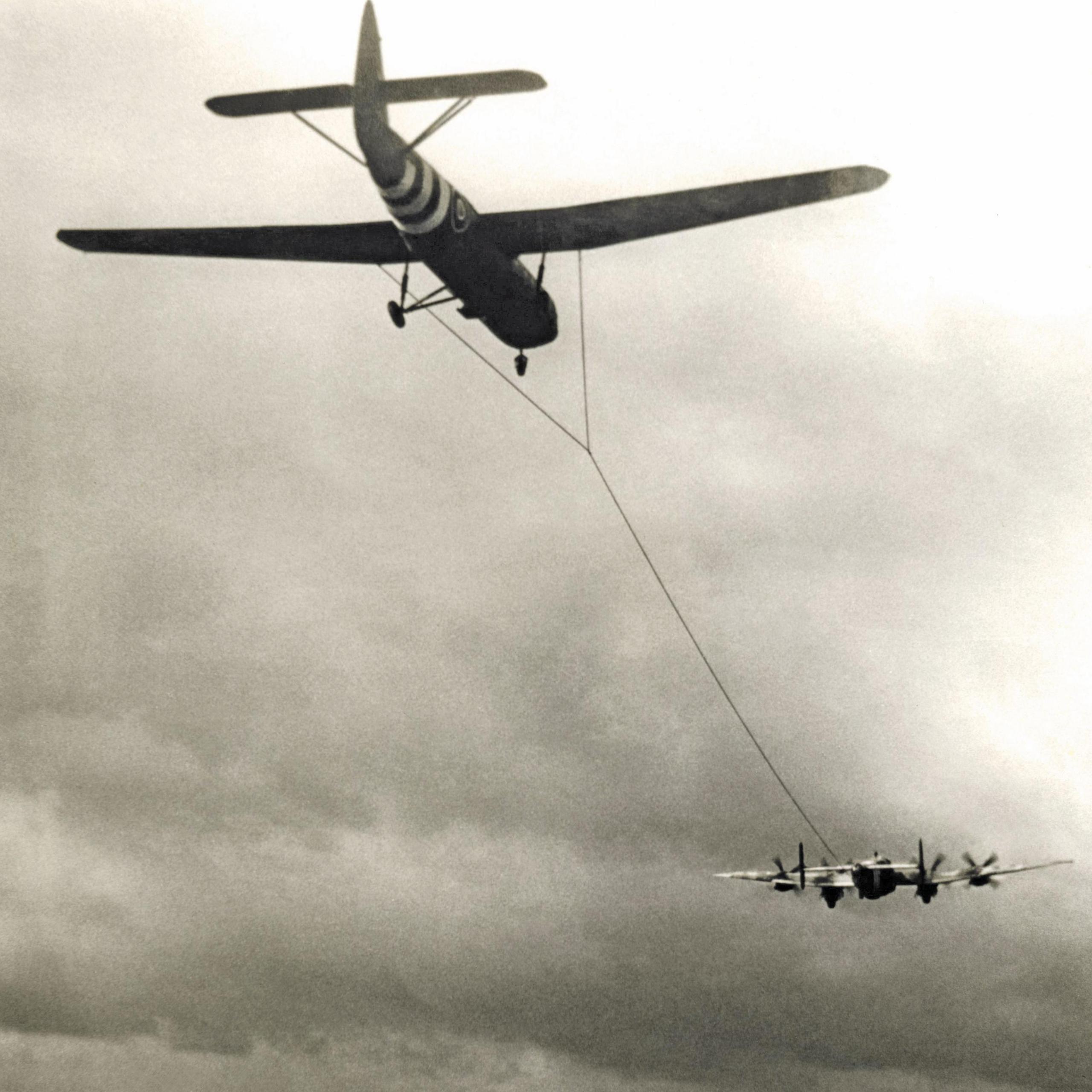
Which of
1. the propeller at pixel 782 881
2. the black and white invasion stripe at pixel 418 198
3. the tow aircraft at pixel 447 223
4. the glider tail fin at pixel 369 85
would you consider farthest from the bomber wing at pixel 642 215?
the propeller at pixel 782 881

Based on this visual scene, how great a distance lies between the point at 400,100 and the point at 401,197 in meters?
2.57

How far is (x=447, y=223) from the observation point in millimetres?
35250

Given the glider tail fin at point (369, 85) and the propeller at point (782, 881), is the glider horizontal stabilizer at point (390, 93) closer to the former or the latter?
the glider tail fin at point (369, 85)

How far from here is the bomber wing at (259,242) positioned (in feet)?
127

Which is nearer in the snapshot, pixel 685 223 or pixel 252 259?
pixel 685 223

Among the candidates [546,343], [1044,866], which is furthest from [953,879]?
[546,343]

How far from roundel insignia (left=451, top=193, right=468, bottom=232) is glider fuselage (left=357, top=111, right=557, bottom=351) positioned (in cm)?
2

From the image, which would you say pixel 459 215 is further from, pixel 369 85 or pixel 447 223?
pixel 369 85

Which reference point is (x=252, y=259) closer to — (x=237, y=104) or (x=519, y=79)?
(x=237, y=104)

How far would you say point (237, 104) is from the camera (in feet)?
106

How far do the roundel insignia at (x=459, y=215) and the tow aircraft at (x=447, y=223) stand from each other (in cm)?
4

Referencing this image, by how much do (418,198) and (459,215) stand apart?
1800 millimetres

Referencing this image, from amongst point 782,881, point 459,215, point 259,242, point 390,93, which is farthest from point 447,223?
point 782,881

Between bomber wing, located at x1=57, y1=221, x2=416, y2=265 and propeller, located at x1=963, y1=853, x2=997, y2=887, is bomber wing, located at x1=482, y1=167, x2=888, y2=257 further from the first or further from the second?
propeller, located at x1=963, y1=853, x2=997, y2=887
